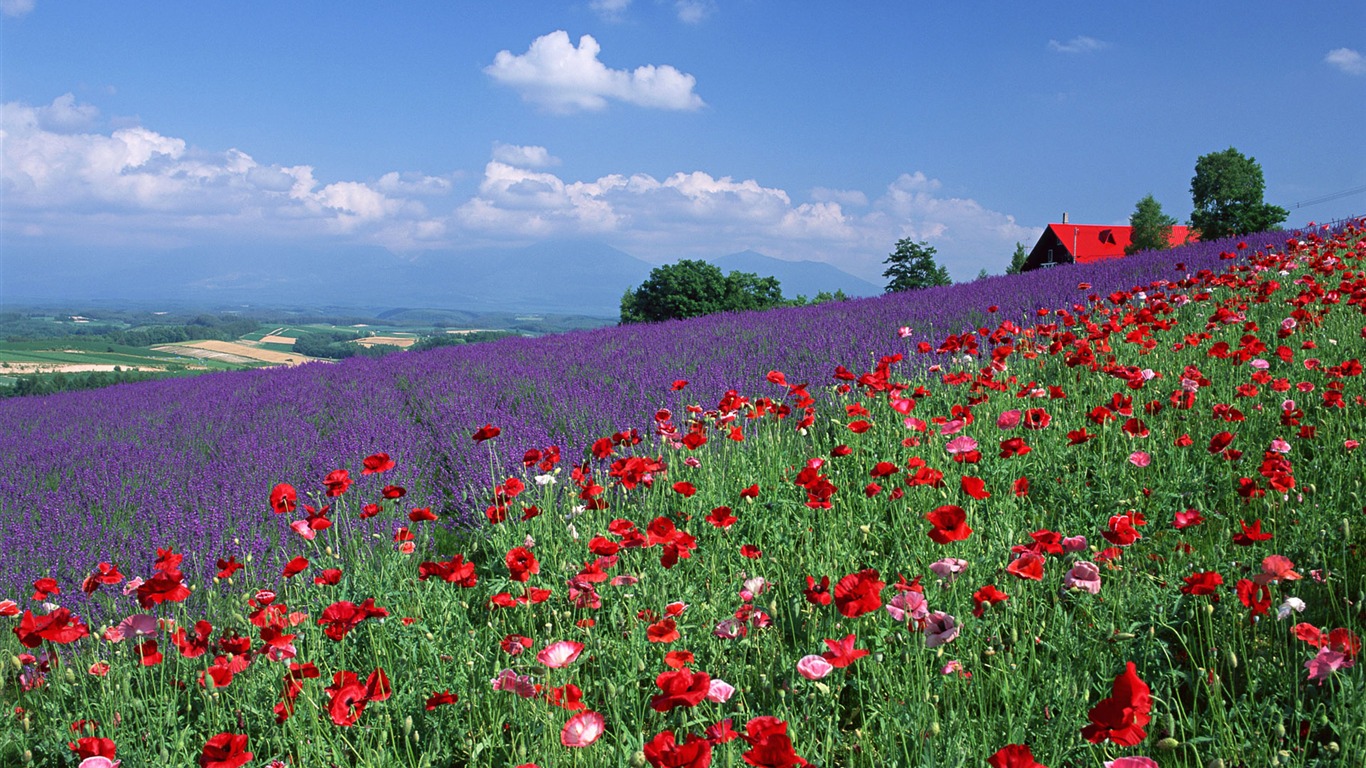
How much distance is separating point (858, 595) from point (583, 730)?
1.65ft

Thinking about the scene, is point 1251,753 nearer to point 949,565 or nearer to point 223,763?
point 949,565

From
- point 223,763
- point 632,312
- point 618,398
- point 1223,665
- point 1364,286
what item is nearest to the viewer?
point 223,763

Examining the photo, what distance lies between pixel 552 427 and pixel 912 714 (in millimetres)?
3352

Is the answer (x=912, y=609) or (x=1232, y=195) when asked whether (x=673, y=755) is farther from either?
(x=1232, y=195)

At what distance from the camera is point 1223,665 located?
74.4 inches

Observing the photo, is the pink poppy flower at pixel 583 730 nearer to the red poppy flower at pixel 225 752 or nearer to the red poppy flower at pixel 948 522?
the red poppy flower at pixel 225 752

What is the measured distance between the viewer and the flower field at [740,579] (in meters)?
1.59

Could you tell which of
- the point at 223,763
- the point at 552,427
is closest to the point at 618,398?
the point at 552,427

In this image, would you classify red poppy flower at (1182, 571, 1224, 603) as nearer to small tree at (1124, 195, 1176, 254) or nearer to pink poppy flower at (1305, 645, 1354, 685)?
pink poppy flower at (1305, 645, 1354, 685)

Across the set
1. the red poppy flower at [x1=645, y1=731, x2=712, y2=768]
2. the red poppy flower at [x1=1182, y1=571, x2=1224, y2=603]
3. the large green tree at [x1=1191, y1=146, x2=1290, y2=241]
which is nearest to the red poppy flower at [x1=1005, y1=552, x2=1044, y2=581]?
the red poppy flower at [x1=1182, y1=571, x2=1224, y2=603]

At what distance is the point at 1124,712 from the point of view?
3.17 feet

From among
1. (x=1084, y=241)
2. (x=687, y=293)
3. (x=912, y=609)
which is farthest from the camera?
(x=1084, y=241)

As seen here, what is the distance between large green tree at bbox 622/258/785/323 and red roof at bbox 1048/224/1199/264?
18.6 meters

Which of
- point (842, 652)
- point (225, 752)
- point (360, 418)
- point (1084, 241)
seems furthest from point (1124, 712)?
point (1084, 241)
